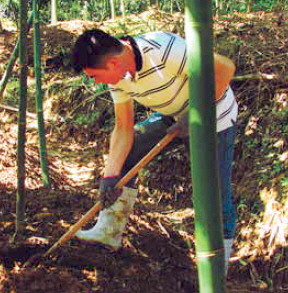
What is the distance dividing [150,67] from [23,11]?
0.86 m

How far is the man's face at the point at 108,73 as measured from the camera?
239 centimetres

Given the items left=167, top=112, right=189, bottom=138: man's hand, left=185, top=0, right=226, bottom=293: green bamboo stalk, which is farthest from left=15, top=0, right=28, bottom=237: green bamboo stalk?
left=185, top=0, right=226, bottom=293: green bamboo stalk

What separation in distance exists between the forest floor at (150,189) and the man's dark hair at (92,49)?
1381 mm

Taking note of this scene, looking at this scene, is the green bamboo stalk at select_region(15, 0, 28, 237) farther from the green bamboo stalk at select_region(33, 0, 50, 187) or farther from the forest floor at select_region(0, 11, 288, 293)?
the green bamboo stalk at select_region(33, 0, 50, 187)

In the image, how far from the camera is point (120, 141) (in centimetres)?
288

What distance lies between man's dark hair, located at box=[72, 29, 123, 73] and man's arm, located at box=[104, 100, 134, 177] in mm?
520

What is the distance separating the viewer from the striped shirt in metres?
2.46

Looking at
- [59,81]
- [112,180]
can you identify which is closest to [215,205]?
[112,180]

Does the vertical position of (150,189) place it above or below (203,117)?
below

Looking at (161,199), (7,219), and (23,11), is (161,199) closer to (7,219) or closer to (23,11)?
(7,219)

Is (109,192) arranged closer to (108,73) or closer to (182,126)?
(182,126)

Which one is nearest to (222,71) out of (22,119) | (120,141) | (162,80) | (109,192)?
(162,80)

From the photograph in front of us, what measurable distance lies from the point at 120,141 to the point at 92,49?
68 cm

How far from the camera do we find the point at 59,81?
5723mm
